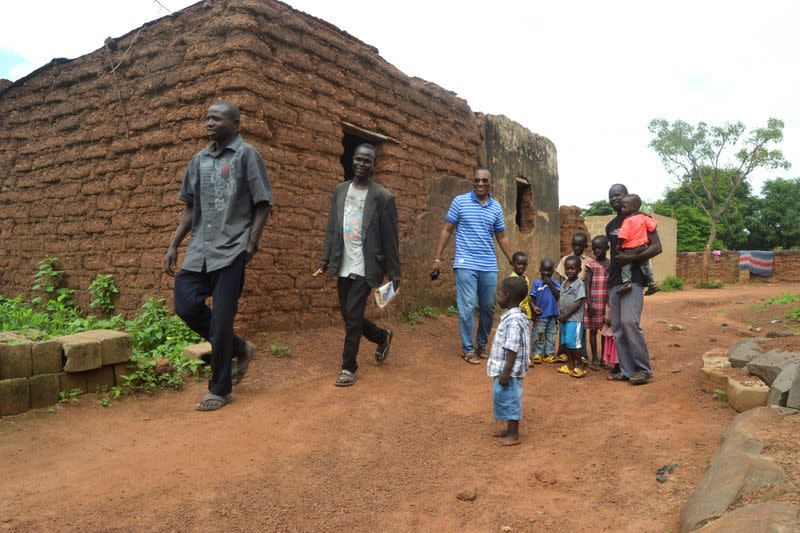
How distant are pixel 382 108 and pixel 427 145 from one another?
90cm

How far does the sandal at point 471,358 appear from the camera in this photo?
5.21m

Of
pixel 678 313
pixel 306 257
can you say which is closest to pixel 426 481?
pixel 306 257

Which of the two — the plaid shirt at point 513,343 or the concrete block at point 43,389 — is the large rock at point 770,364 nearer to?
the plaid shirt at point 513,343

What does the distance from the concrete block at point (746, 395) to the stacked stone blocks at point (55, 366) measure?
12.4 feet

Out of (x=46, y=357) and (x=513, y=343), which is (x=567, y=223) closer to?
(x=513, y=343)

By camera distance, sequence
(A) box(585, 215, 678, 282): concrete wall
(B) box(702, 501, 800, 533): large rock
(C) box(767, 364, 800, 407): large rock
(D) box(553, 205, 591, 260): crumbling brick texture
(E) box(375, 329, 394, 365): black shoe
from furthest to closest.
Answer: (A) box(585, 215, 678, 282): concrete wall
(D) box(553, 205, 591, 260): crumbling brick texture
(E) box(375, 329, 394, 365): black shoe
(C) box(767, 364, 800, 407): large rock
(B) box(702, 501, 800, 533): large rock

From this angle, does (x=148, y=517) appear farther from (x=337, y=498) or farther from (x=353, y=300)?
(x=353, y=300)

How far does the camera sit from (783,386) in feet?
9.32

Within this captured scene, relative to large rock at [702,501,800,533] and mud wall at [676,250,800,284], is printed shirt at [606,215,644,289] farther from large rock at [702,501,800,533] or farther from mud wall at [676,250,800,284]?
mud wall at [676,250,800,284]

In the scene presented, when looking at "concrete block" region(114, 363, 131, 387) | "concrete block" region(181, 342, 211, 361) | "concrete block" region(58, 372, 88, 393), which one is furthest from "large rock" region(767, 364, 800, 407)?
"concrete block" region(58, 372, 88, 393)

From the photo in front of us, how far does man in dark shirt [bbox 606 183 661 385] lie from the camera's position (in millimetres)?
4336

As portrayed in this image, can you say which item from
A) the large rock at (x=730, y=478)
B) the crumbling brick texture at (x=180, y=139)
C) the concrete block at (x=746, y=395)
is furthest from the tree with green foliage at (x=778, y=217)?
the large rock at (x=730, y=478)

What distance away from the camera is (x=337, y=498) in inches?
99.3

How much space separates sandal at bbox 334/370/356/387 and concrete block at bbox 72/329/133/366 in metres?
1.42
